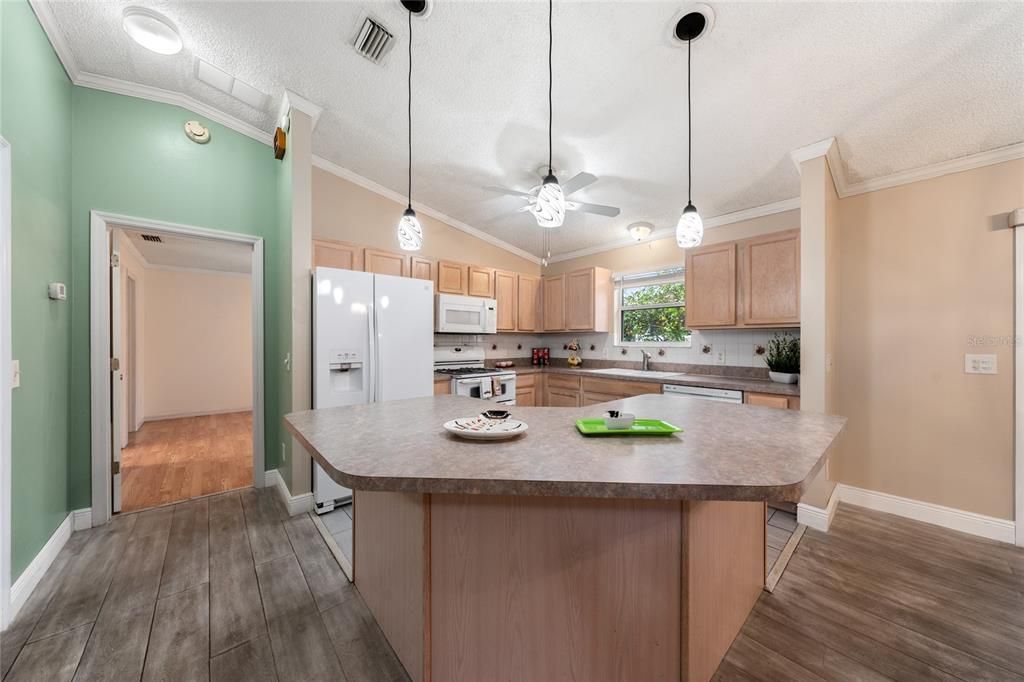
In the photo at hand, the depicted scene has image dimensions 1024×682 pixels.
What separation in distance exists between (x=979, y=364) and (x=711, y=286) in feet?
5.57

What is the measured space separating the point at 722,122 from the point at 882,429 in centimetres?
250

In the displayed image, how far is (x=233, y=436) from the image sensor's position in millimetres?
4625

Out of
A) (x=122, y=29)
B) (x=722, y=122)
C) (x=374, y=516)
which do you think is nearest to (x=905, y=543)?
(x=722, y=122)

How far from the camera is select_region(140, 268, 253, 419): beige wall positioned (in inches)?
219

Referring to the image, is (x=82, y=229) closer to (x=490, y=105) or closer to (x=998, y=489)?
(x=490, y=105)

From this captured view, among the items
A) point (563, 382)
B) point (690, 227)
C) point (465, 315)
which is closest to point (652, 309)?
point (563, 382)

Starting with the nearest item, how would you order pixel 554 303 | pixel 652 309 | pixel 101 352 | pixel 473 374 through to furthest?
1. pixel 101 352
2. pixel 473 374
3. pixel 652 309
4. pixel 554 303

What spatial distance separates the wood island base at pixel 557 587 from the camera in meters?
1.13

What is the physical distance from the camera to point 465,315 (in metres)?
4.18

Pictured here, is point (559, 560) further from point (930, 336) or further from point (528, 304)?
point (528, 304)

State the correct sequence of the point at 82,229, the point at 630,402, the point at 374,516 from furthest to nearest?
the point at 82,229 → the point at 630,402 → the point at 374,516

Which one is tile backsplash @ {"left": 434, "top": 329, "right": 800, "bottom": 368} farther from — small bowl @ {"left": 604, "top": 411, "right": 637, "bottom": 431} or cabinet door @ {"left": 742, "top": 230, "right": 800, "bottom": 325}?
small bowl @ {"left": 604, "top": 411, "right": 637, "bottom": 431}

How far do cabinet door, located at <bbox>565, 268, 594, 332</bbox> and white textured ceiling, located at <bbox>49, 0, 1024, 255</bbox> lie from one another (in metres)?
1.54

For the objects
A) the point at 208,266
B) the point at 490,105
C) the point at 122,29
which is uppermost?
the point at 122,29
